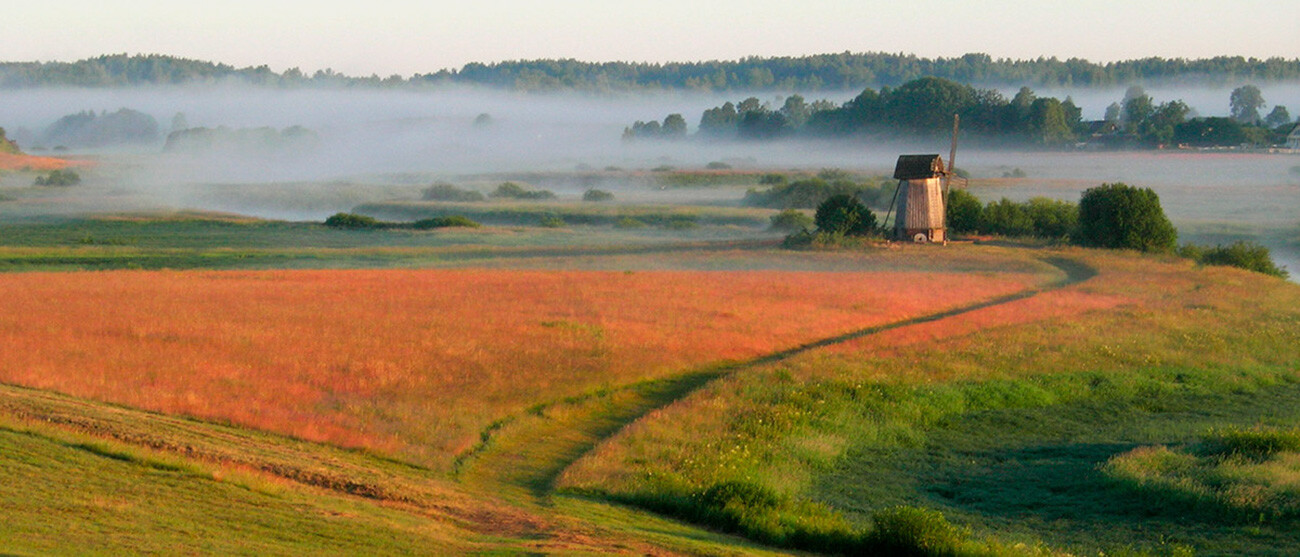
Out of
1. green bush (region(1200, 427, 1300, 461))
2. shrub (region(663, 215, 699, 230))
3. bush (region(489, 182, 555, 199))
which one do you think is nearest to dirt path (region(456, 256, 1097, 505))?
green bush (region(1200, 427, 1300, 461))

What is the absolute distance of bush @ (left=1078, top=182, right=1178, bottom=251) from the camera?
66.1m

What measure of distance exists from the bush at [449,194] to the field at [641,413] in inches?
2906

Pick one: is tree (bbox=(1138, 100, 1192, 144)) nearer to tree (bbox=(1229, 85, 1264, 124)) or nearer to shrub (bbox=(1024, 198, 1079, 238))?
tree (bbox=(1229, 85, 1264, 124))

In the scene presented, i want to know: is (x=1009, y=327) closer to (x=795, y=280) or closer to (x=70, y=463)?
(x=795, y=280)

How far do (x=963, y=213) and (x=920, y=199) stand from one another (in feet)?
29.9

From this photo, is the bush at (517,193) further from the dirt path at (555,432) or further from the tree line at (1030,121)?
the dirt path at (555,432)

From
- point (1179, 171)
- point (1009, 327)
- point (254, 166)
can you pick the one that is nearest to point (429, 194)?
point (254, 166)

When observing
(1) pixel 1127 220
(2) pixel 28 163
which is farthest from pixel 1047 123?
(2) pixel 28 163

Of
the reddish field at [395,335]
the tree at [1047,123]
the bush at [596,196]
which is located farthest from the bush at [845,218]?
the tree at [1047,123]

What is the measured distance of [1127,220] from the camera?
6625cm

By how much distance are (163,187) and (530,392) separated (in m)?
120

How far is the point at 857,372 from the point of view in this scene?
28.2 meters

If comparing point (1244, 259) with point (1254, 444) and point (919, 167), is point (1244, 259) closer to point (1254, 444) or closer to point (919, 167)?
point (919, 167)

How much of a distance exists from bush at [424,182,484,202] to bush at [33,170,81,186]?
3651 centimetres
